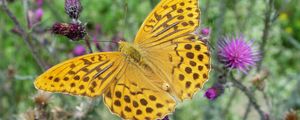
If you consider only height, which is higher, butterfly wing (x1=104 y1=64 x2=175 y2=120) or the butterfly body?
the butterfly body

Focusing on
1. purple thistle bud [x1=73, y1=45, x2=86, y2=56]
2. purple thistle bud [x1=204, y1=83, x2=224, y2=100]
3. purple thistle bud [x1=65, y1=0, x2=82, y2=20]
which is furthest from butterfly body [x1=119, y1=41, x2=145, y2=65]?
purple thistle bud [x1=73, y1=45, x2=86, y2=56]

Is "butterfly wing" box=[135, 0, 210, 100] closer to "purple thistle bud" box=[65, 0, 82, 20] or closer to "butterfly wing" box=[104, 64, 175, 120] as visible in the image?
"butterfly wing" box=[104, 64, 175, 120]

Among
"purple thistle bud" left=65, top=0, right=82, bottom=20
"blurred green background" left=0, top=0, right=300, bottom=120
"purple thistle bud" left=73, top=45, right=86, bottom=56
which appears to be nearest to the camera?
"purple thistle bud" left=65, top=0, right=82, bottom=20

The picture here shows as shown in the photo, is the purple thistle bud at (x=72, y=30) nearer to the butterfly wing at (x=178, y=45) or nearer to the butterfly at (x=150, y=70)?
the butterfly at (x=150, y=70)

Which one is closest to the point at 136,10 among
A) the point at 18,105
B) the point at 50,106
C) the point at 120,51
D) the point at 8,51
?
the point at 8,51

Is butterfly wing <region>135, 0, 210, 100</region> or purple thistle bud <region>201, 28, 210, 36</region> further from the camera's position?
purple thistle bud <region>201, 28, 210, 36</region>

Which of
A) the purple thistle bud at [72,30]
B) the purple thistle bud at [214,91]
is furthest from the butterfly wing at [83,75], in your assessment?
the purple thistle bud at [214,91]

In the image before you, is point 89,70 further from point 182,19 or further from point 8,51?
point 8,51
